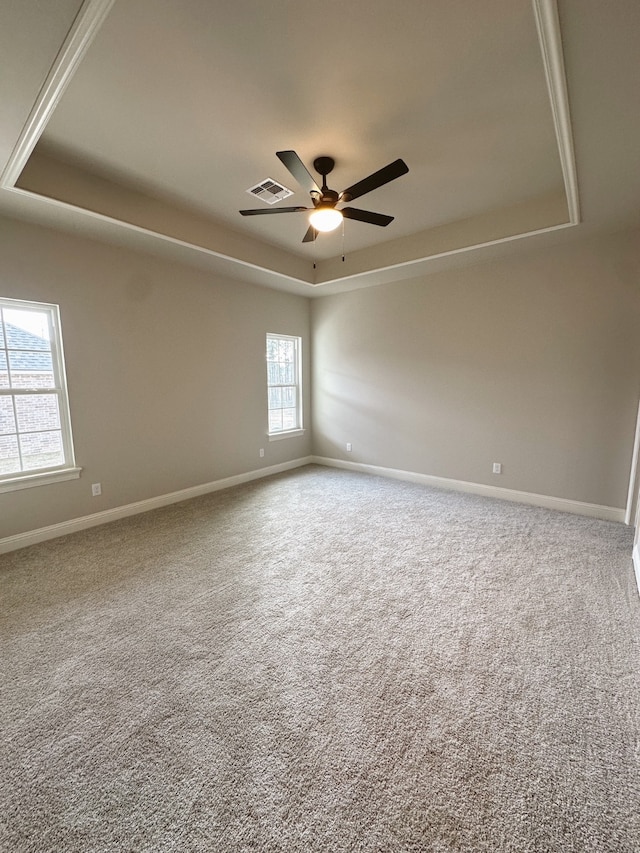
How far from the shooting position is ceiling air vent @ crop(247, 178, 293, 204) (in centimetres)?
284

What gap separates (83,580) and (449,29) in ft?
12.6

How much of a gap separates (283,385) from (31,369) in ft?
10.0

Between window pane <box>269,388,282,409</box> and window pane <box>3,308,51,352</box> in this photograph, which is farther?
window pane <box>269,388,282,409</box>

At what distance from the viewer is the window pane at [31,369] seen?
2984 mm

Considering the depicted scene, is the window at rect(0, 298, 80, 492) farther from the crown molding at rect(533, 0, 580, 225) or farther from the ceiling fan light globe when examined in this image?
the crown molding at rect(533, 0, 580, 225)

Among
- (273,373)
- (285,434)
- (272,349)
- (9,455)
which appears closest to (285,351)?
(272,349)

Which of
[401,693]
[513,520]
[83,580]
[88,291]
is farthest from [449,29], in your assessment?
[83,580]

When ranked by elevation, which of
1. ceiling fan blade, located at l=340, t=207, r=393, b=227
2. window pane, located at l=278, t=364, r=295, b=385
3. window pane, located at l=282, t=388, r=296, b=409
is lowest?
window pane, located at l=282, t=388, r=296, b=409

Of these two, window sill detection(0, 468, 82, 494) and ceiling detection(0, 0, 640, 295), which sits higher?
ceiling detection(0, 0, 640, 295)

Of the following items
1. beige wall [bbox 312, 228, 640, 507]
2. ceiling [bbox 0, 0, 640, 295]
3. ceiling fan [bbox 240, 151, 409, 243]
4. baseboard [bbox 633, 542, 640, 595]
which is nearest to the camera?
ceiling [bbox 0, 0, 640, 295]

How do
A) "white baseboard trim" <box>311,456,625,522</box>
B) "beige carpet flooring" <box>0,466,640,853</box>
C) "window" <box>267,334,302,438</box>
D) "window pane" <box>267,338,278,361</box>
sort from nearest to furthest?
"beige carpet flooring" <box>0,466,640,853</box>, "white baseboard trim" <box>311,456,625,522</box>, "window pane" <box>267,338,278,361</box>, "window" <box>267,334,302,438</box>

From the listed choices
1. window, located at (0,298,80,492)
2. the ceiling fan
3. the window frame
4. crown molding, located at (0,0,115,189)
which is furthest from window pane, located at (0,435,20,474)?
the window frame

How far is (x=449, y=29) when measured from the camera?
162 centimetres

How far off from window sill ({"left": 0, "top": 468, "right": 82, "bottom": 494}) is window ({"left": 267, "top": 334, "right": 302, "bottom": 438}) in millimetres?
2529
